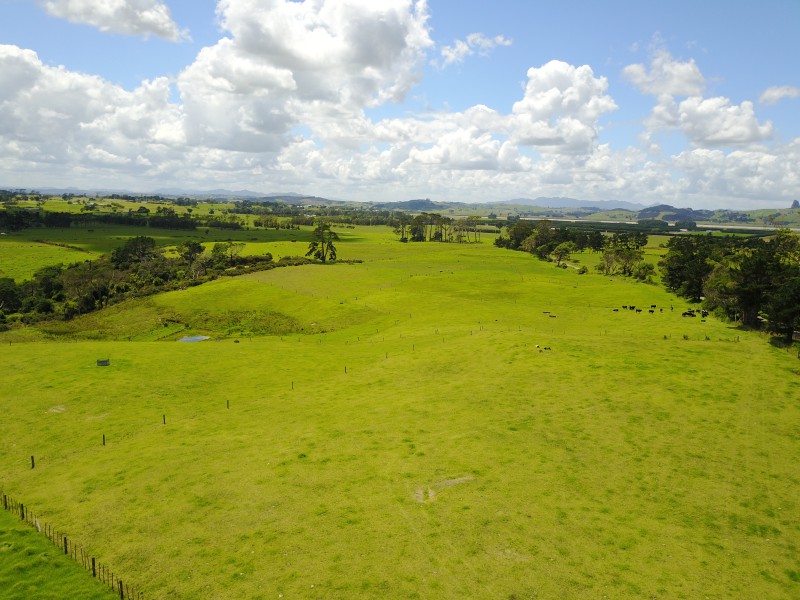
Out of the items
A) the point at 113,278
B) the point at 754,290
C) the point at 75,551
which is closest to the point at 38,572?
the point at 75,551

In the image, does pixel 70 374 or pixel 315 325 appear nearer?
pixel 70 374

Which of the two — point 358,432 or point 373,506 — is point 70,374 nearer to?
point 358,432

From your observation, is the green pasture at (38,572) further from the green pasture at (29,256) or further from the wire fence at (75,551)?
the green pasture at (29,256)

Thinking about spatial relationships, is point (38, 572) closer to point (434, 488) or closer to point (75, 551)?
point (75, 551)

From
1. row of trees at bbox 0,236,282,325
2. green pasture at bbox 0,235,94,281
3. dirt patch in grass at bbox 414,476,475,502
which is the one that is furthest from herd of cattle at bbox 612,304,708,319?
green pasture at bbox 0,235,94,281

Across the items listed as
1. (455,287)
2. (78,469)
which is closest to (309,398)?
(78,469)

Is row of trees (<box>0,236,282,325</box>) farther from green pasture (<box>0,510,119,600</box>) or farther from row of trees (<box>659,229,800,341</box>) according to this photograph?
row of trees (<box>659,229,800,341</box>)
